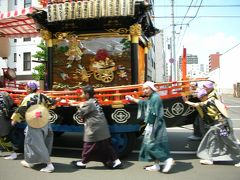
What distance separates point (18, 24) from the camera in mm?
10383

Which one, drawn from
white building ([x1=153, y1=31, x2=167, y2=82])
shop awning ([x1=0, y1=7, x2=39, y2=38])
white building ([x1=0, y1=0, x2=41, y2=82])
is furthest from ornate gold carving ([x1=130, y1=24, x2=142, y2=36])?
white building ([x1=153, y1=31, x2=167, y2=82])

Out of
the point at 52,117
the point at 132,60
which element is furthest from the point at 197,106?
the point at 52,117

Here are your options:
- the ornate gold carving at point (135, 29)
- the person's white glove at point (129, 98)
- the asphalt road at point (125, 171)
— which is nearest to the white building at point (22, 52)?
the ornate gold carving at point (135, 29)

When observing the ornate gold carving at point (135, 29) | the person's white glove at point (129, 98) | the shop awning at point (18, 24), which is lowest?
the person's white glove at point (129, 98)

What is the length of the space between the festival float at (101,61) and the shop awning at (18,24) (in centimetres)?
4

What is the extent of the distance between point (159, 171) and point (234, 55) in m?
51.2

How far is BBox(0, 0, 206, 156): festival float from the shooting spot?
7.00m

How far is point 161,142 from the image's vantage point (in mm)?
6160

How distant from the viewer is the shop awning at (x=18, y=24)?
29.4 feet

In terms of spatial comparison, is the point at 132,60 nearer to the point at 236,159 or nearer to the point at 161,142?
the point at 161,142

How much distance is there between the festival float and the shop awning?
0.14ft

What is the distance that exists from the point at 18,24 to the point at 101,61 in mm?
3466

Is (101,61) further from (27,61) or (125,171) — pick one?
(27,61)

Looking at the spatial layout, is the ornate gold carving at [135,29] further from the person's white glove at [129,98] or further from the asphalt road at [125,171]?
the asphalt road at [125,171]
